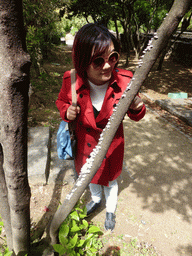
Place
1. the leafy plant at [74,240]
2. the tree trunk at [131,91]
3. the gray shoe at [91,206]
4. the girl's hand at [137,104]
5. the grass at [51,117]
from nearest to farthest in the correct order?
the tree trunk at [131,91], the girl's hand at [137,104], the leafy plant at [74,240], the grass at [51,117], the gray shoe at [91,206]

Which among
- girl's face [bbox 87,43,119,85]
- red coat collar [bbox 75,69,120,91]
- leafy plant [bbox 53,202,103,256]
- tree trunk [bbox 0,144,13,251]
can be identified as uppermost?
girl's face [bbox 87,43,119,85]

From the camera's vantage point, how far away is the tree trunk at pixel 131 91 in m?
0.74

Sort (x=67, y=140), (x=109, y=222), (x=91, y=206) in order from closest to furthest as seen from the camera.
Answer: (x=67, y=140) < (x=109, y=222) < (x=91, y=206)

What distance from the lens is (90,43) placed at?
4.41 feet

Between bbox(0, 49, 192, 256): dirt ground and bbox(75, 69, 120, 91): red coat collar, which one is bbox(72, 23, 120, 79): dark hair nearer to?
bbox(75, 69, 120, 91): red coat collar

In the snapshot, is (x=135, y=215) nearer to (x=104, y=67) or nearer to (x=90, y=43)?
(x=104, y=67)

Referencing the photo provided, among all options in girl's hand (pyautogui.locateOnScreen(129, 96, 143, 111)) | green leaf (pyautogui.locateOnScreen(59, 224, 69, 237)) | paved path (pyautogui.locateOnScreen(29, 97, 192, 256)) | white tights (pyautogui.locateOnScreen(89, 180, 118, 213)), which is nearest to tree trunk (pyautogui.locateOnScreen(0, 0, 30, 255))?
green leaf (pyautogui.locateOnScreen(59, 224, 69, 237))

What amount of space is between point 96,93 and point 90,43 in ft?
1.59

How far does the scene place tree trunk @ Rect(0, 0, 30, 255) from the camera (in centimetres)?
77

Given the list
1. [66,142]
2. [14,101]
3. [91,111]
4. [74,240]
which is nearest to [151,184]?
[74,240]

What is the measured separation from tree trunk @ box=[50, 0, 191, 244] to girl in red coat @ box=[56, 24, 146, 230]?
0.49m

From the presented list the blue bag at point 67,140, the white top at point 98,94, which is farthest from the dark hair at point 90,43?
the blue bag at point 67,140

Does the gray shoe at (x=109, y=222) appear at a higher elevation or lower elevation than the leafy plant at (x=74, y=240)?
lower

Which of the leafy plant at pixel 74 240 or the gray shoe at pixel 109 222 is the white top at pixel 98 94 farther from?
the gray shoe at pixel 109 222
